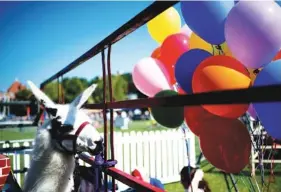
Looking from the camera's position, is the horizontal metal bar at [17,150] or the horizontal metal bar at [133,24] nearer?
the horizontal metal bar at [133,24]

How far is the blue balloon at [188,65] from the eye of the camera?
82.4 inches

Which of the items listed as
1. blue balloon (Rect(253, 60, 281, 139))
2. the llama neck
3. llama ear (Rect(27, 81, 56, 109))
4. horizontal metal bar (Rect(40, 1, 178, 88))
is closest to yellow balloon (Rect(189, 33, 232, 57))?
blue balloon (Rect(253, 60, 281, 139))

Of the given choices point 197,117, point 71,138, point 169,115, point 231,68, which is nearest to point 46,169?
point 71,138

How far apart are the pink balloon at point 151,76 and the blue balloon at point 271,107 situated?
1.22 metres

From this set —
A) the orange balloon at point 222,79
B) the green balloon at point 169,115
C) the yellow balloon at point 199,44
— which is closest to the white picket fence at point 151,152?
the green balloon at point 169,115

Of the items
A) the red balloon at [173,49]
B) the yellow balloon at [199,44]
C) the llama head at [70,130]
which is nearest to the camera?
the llama head at [70,130]

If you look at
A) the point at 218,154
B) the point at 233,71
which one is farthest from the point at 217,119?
the point at 233,71

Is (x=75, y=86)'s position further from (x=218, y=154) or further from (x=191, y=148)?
(x=218, y=154)

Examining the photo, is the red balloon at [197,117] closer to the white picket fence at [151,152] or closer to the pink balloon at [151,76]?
the pink balloon at [151,76]

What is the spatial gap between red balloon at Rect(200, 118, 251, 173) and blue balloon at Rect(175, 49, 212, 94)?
0.51 meters

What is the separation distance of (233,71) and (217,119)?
1.25ft

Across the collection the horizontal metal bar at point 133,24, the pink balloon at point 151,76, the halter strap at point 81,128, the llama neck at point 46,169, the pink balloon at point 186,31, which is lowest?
the llama neck at point 46,169

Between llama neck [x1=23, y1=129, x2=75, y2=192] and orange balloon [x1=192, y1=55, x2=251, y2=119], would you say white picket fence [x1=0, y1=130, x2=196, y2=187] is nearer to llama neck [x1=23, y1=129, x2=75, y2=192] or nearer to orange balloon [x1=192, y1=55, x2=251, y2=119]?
llama neck [x1=23, y1=129, x2=75, y2=192]

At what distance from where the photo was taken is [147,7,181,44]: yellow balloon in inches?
118
